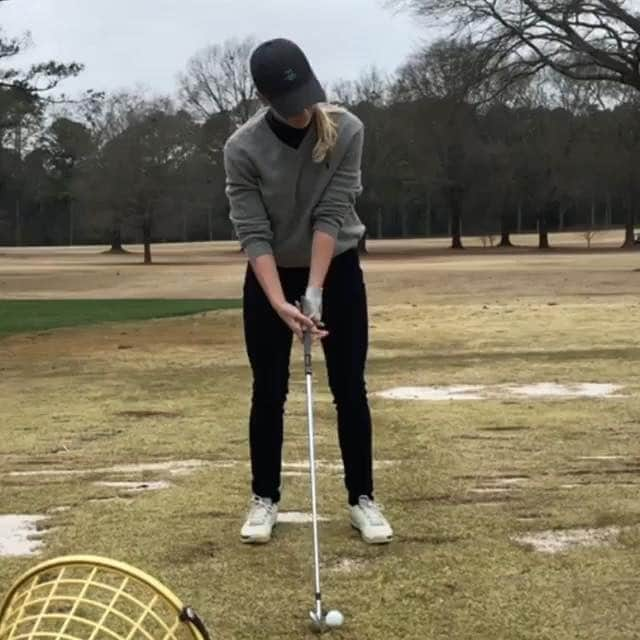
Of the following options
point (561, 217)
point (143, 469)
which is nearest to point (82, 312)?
point (143, 469)

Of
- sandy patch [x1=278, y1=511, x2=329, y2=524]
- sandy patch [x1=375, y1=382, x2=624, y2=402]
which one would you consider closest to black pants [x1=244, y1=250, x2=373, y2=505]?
sandy patch [x1=278, y1=511, x2=329, y2=524]

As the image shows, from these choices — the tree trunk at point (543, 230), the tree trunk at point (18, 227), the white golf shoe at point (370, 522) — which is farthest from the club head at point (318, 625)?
the tree trunk at point (18, 227)

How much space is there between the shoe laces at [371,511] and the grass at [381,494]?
10 cm

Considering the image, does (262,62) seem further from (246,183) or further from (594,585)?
(594,585)

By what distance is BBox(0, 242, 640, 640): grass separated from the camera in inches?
129

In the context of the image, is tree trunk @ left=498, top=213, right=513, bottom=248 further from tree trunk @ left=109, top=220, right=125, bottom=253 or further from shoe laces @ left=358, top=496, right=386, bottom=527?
shoe laces @ left=358, top=496, right=386, bottom=527

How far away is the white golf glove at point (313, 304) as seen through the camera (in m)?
3.82

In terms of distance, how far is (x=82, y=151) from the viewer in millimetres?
67375

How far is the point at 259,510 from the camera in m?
4.11

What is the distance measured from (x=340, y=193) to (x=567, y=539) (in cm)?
153

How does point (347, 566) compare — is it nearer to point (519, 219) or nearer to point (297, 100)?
point (297, 100)

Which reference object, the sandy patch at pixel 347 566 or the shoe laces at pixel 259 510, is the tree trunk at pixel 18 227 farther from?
the sandy patch at pixel 347 566

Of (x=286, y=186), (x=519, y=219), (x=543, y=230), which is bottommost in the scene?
(x=543, y=230)

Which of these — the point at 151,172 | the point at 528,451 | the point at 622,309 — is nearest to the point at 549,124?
the point at 151,172
